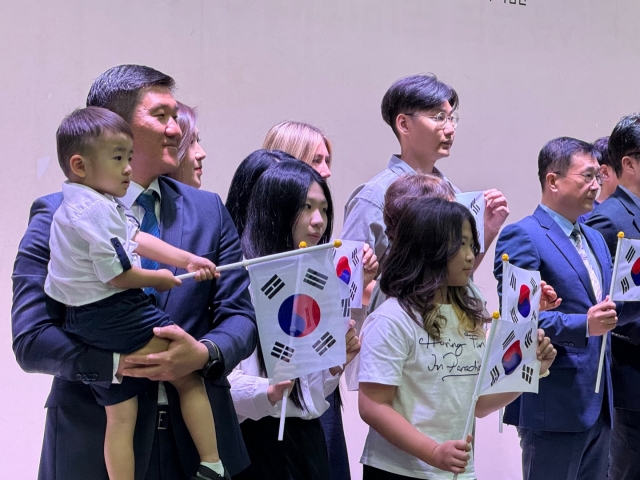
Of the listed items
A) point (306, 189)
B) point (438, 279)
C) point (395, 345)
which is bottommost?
point (395, 345)

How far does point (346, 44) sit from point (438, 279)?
240 centimetres

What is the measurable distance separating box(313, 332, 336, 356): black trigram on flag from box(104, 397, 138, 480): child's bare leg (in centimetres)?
53

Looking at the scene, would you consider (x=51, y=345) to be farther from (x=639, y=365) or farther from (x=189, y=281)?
(x=639, y=365)

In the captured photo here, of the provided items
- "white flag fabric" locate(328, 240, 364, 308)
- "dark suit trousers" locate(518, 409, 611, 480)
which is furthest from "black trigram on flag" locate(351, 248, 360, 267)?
"dark suit trousers" locate(518, 409, 611, 480)

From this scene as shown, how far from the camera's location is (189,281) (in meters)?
2.11

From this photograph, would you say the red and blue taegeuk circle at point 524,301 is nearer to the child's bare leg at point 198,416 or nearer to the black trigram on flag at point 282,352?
the black trigram on flag at point 282,352

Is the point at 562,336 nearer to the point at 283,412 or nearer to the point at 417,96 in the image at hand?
the point at 417,96

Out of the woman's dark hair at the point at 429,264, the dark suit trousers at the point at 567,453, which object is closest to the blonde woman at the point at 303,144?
the woman's dark hair at the point at 429,264

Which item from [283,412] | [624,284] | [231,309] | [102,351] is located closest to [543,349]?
[624,284]

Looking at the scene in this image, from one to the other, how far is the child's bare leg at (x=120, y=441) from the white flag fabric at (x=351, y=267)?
0.82 meters

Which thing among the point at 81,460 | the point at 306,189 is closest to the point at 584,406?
the point at 306,189

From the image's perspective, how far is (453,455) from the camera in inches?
88.5

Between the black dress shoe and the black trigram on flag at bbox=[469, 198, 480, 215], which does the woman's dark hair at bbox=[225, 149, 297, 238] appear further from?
the black dress shoe

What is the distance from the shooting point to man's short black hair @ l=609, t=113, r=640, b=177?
385 centimetres
